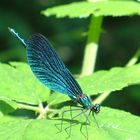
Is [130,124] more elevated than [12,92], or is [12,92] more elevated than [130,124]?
[12,92]

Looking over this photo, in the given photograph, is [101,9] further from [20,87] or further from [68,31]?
[68,31]

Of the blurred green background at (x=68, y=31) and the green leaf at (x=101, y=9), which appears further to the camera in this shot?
the blurred green background at (x=68, y=31)

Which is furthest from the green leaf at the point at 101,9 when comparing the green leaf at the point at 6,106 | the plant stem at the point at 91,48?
the green leaf at the point at 6,106

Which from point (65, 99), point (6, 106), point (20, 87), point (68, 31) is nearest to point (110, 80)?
point (65, 99)

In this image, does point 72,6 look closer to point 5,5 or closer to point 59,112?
point 59,112

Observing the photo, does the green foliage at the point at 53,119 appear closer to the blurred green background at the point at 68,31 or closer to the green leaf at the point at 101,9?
the green leaf at the point at 101,9

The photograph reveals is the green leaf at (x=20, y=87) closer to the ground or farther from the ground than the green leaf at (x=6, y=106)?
farther from the ground

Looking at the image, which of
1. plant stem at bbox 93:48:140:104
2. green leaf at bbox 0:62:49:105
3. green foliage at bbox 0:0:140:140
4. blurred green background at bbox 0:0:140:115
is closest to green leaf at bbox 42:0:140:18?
green foliage at bbox 0:0:140:140

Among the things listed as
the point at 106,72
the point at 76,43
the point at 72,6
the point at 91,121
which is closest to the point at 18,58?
the point at 76,43
